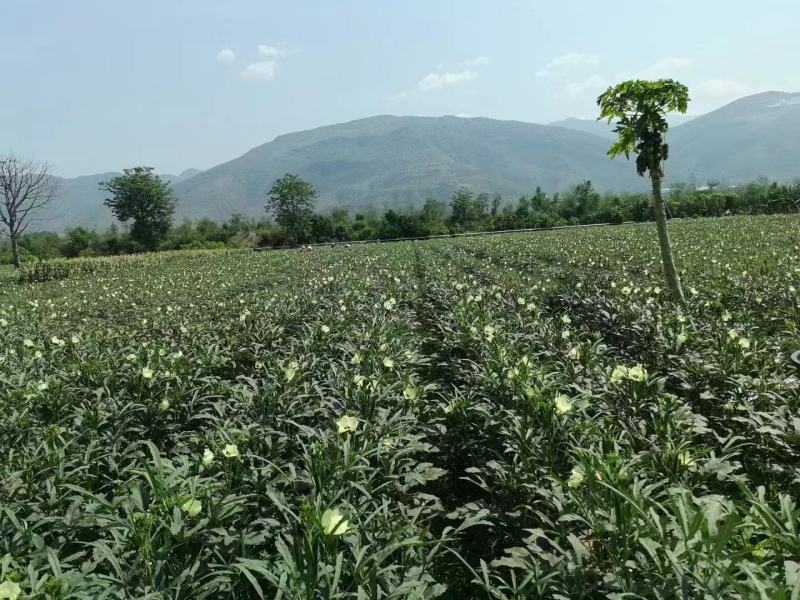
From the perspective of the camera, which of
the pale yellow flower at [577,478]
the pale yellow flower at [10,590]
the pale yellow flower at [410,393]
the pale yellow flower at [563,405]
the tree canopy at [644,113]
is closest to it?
the pale yellow flower at [10,590]

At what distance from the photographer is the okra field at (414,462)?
6.68ft

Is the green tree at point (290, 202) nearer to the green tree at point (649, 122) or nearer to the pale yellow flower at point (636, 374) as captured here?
the green tree at point (649, 122)

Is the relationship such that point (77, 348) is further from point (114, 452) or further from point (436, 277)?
point (436, 277)

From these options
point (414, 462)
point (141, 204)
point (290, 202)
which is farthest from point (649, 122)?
point (141, 204)

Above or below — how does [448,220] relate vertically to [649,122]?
above

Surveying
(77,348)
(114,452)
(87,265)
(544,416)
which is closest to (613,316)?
(544,416)

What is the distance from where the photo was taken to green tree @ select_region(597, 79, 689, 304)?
26.2 ft

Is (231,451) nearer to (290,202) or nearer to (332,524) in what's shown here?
(332,524)

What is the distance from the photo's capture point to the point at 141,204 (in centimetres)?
5966

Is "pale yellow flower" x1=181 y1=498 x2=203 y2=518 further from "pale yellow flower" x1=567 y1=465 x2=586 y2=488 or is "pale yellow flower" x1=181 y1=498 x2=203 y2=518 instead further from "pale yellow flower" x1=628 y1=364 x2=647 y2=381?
"pale yellow flower" x1=628 y1=364 x2=647 y2=381

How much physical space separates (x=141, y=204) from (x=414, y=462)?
64812 millimetres

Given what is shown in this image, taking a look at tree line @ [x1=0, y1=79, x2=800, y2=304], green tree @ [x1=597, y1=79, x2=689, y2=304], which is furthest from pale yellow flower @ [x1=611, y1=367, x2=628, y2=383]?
tree line @ [x1=0, y1=79, x2=800, y2=304]

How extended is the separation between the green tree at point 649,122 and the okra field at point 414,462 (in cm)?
118

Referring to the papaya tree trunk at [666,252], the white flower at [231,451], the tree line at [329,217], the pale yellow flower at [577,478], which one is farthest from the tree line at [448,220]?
the pale yellow flower at [577,478]
